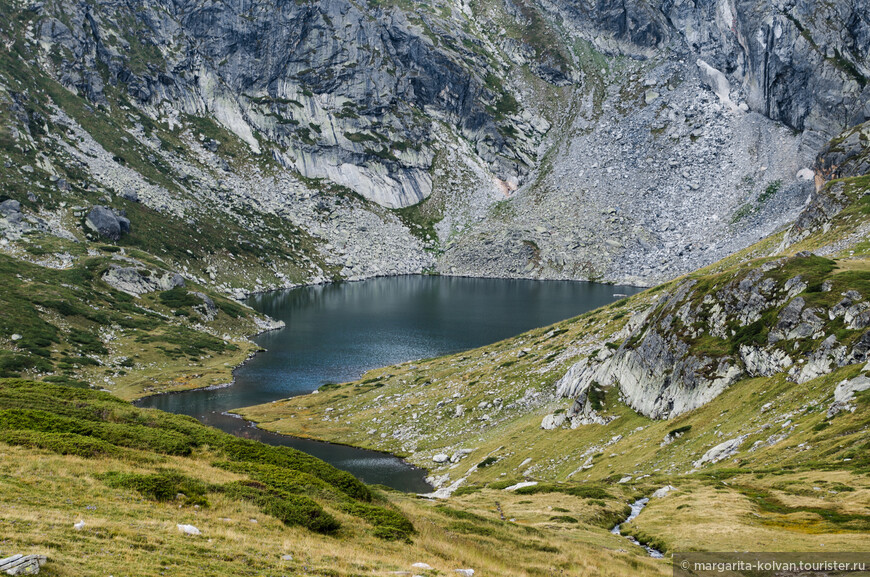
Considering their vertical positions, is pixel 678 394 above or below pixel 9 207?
below

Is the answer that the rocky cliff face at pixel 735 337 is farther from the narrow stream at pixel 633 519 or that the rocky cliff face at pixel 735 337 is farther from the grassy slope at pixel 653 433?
the narrow stream at pixel 633 519

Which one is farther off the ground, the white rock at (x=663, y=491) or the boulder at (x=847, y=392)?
the boulder at (x=847, y=392)

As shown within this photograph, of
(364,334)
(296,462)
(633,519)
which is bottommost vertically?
(364,334)

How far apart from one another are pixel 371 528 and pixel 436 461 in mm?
40492

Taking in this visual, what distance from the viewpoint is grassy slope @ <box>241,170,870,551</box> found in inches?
988

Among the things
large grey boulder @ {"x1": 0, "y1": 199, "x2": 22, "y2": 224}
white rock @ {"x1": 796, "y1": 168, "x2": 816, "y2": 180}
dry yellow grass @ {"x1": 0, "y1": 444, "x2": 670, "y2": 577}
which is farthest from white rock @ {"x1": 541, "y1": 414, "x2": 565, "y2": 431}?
white rock @ {"x1": 796, "y1": 168, "x2": 816, "y2": 180}

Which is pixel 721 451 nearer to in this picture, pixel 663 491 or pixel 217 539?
pixel 663 491

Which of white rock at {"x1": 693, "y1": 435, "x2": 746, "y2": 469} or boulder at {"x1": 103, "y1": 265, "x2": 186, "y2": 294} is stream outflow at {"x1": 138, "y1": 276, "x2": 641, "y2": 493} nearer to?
boulder at {"x1": 103, "y1": 265, "x2": 186, "y2": 294}

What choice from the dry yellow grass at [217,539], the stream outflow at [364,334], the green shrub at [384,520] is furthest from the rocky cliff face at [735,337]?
the green shrub at [384,520]

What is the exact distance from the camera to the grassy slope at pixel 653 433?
2509 centimetres

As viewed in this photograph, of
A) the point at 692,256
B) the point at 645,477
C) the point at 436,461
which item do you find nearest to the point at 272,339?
the point at 436,461

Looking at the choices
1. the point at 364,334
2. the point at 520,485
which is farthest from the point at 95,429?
the point at 364,334

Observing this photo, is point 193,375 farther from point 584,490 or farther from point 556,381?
point 584,490

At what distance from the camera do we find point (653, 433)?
45.3 meters
